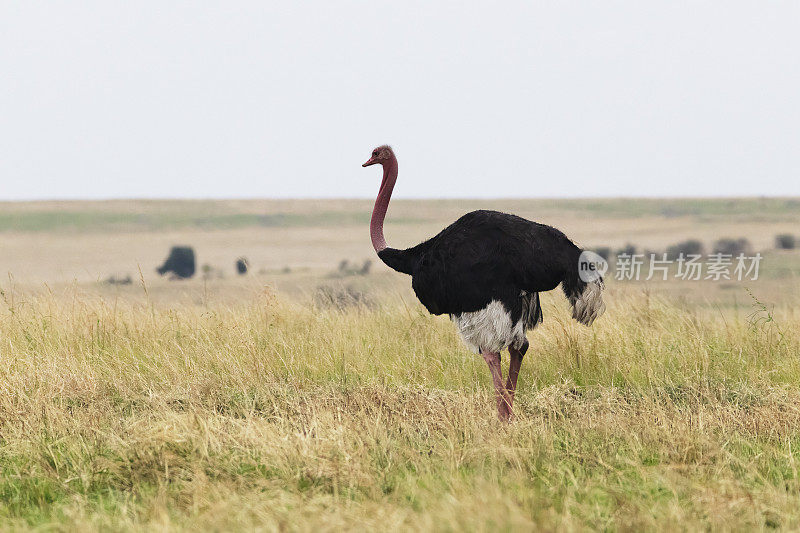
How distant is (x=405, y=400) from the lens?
6.55 metres

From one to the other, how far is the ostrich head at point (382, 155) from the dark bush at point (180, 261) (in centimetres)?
2641

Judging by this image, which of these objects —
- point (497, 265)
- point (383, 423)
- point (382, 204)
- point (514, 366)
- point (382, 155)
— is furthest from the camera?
point (382, 155)

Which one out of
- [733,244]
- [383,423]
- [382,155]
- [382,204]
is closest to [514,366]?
[383,423]

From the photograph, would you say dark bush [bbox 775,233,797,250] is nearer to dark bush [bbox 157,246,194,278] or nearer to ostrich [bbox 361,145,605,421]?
dark bush [bbox 157,246,194,278]

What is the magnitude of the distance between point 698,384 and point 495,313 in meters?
2.11

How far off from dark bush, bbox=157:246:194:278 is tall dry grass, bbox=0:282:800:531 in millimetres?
24225

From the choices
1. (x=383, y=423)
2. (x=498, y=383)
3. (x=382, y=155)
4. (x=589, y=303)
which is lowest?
(x=383, y=423)

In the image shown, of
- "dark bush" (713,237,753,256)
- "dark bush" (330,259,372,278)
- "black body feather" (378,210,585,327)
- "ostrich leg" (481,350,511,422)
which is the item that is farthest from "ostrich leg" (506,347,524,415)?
"dark bush" (713,237,753,256)

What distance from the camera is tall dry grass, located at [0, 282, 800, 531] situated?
167 inches

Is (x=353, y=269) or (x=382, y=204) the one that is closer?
(x=382, y=204)

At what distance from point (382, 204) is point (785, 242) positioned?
121 ft

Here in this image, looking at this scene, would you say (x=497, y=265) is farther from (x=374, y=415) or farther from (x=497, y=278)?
(x=374, y=415)

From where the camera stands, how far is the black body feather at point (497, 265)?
615 cm

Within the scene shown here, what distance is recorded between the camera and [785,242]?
39.4 meters
